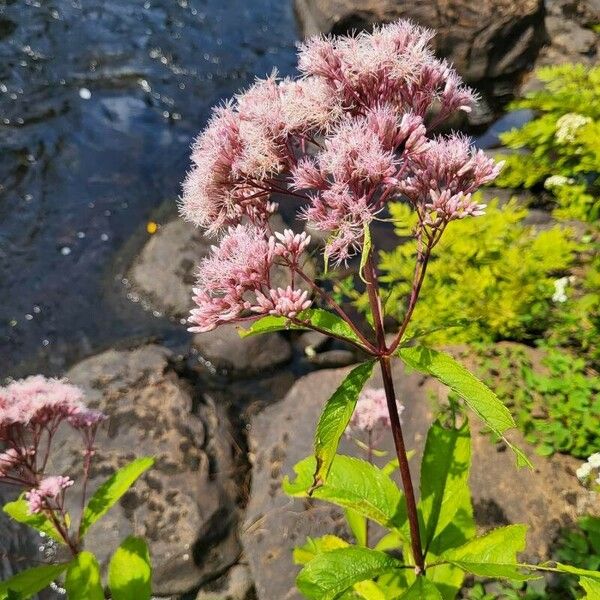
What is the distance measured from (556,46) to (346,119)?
7205mm

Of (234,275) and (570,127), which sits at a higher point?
(570,127)

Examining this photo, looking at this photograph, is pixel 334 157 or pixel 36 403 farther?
pixel 36 403

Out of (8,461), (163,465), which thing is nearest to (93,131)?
(163,465)

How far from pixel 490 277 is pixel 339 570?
2724mm

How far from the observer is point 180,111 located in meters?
7.49

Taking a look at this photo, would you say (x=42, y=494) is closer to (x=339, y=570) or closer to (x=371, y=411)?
(x=339, y=570)

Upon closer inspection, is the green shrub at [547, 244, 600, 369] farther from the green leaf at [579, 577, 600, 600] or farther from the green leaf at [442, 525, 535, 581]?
the green leaf at [579, 577, 600, 600]

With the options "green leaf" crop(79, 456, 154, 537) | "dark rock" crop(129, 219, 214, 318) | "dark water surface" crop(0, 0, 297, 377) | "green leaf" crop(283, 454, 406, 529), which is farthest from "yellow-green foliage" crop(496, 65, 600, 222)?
"green leaf" crop(79, 456, 154, 537)

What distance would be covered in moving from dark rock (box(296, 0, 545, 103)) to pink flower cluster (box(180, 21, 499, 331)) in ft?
20.0

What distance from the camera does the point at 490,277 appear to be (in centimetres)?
415

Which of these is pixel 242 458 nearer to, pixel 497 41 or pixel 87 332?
pixel 87 332

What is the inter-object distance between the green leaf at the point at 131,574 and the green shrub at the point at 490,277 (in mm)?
2248

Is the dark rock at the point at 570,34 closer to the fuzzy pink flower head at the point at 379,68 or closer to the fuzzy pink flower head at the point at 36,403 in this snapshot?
the fuzzy pink flower head at the point at 379,68

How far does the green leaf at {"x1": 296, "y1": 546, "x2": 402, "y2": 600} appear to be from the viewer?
71.8 inches
